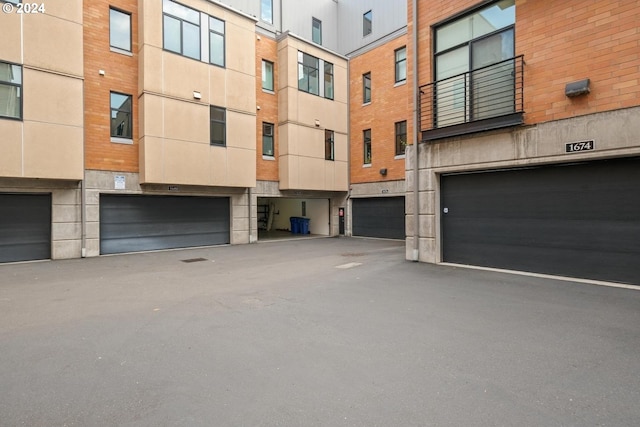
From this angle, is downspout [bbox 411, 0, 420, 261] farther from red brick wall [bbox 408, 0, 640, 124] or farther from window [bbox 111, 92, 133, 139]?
window [bbox 111, 92, 133, 139]

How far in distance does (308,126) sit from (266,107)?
2239mm

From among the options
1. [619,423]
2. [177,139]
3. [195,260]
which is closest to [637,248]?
[619,423]

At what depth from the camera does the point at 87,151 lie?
38.8 feet

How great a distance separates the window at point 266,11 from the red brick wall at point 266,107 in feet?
4.15

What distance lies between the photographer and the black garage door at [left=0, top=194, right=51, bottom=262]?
1070 cm

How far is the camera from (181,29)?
43.7ft

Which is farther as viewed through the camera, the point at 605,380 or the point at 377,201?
the point at 377,201

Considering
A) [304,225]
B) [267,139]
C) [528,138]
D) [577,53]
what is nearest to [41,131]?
[267,139]

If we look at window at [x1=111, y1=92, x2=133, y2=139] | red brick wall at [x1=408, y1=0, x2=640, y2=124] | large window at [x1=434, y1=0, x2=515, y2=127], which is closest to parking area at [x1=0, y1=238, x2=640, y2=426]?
red brick wall at [x1=408, y1=0, x2=640, y2=124]

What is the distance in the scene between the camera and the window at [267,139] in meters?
16.8

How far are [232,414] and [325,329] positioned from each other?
6.66 feet

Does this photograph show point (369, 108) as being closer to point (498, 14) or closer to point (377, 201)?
point (377, 201)

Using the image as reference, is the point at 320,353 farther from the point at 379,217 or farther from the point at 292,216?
the point at 292,216

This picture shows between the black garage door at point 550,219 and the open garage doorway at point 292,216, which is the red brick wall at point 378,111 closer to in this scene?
the open garage doorway at point 292,216
